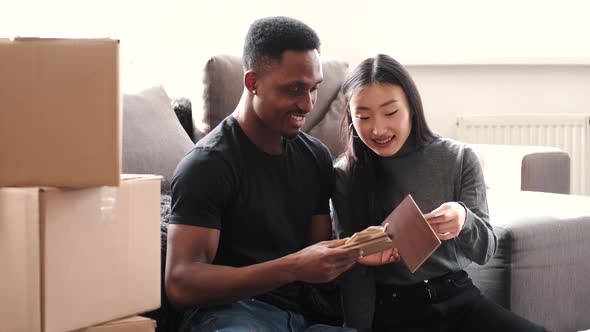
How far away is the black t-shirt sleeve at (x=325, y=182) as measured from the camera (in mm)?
1954

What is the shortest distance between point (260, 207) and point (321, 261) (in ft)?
0.73

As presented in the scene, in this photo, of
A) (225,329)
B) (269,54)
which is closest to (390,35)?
(269,54)

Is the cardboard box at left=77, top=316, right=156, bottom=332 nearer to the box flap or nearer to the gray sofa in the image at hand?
the box flap

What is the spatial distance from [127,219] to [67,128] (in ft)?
0.65

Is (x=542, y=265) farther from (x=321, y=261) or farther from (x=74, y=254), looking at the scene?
(x=74, y=254)

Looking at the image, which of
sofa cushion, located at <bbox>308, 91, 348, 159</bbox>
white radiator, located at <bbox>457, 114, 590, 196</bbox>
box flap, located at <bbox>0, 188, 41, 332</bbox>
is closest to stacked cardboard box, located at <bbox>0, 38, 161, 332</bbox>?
box flap, located at <bbox>0, 188, 41, 332</bbox>

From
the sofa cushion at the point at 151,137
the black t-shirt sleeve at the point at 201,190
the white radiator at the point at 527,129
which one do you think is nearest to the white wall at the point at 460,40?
the white radiator at the point at 527,129

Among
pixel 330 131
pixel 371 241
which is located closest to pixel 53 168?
pixel 371 241

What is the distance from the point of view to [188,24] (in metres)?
3.54

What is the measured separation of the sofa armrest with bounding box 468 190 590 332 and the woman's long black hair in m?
0.32

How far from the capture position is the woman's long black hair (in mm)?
1950

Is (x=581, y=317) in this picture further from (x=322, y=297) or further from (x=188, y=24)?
(x=188, y=24)

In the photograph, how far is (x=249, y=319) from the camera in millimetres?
1703

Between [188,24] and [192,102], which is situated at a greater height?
[188,24]
